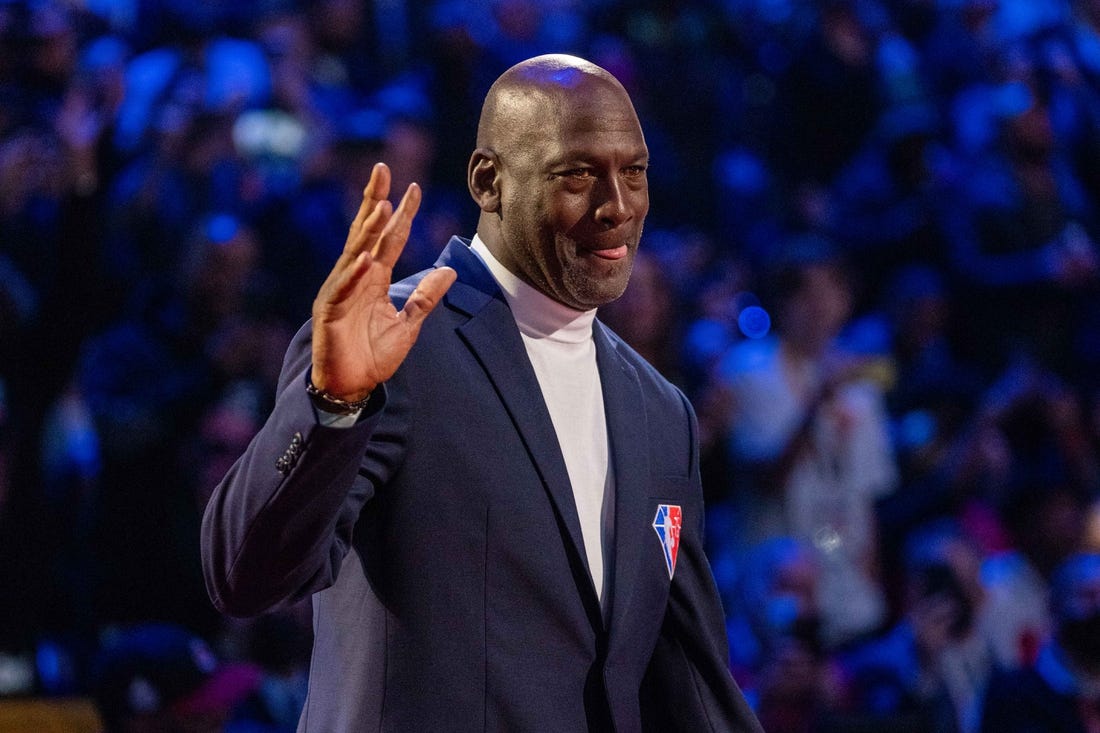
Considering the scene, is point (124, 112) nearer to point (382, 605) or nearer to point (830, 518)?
point (830, 518)

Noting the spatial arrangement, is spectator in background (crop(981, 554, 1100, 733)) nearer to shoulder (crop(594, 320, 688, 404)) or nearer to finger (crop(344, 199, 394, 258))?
shoulder (crop(594, 320, 688, 404))

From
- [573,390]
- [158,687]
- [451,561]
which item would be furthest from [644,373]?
[158,687]

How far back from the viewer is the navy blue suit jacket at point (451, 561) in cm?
185

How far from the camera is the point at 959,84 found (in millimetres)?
7062

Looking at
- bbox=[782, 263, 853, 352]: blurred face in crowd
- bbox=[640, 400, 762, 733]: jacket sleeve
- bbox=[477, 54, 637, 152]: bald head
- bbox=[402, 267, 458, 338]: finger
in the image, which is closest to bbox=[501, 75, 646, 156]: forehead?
bbox=[477, 54, 637, 152]: bald head

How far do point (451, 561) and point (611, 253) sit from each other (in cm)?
56

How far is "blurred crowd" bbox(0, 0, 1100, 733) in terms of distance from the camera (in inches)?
177

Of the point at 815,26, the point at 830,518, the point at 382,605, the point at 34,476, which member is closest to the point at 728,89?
the point at 815,26

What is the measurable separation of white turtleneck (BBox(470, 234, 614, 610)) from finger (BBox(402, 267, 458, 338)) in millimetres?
416

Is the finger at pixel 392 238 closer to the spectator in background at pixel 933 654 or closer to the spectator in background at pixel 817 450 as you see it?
the spectator in background at pixel 933 654

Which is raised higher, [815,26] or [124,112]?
[815,26]

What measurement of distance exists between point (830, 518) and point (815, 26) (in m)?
2.63

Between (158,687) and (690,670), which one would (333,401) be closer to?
(690,670)

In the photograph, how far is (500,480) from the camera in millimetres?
2092
